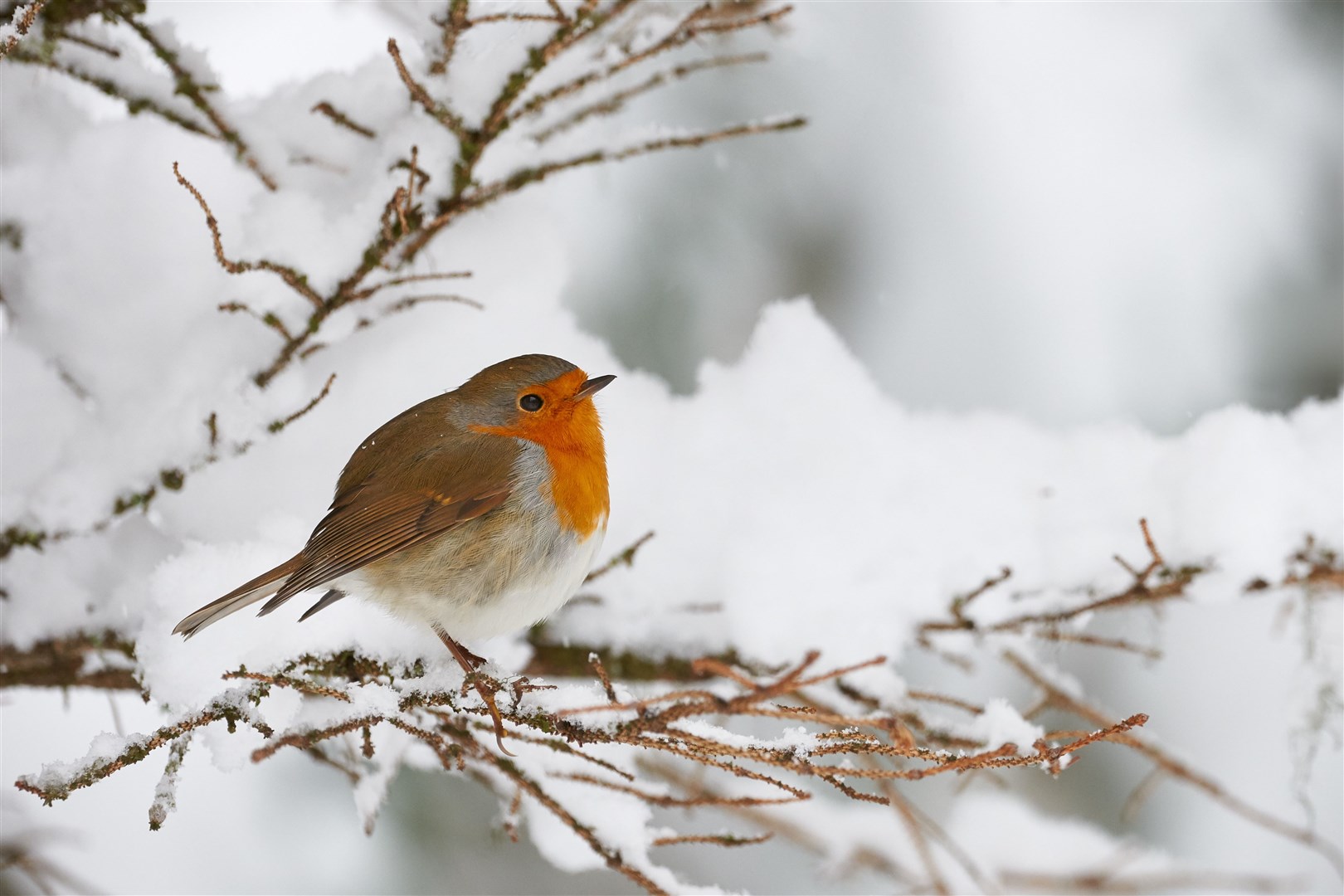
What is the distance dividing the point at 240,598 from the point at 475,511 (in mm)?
446

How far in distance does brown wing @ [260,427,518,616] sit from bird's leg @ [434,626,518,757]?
201mm

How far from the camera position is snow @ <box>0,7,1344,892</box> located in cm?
199

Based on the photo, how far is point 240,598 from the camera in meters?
1.76

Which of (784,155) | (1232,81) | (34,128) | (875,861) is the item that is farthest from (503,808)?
(1232,81)

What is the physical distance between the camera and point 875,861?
3145 mm

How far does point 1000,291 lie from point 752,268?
88 cm

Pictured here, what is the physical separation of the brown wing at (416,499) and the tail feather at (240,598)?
0.15ft

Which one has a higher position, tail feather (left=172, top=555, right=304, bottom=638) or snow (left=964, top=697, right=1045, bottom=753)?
tail feather (left=172, top=555, right=304, bottom=638)

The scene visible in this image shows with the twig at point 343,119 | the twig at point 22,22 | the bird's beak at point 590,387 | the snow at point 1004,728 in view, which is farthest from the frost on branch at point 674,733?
the twig at point 343,119

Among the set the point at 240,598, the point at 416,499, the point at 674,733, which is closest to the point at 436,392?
the point at 416,499

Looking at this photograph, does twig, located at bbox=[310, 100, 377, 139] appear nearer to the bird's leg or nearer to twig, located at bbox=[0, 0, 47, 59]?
twig, located at bbox=[0, 0, 47, 59]

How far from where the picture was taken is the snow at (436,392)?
1993 mm

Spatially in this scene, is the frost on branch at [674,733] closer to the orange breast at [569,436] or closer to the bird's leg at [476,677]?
the bird's leg at [476,677]

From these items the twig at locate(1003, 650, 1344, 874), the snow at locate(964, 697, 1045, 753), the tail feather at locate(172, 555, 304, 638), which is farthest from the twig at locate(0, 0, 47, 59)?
the twig at locate(1003, 650, 1344, 874)
